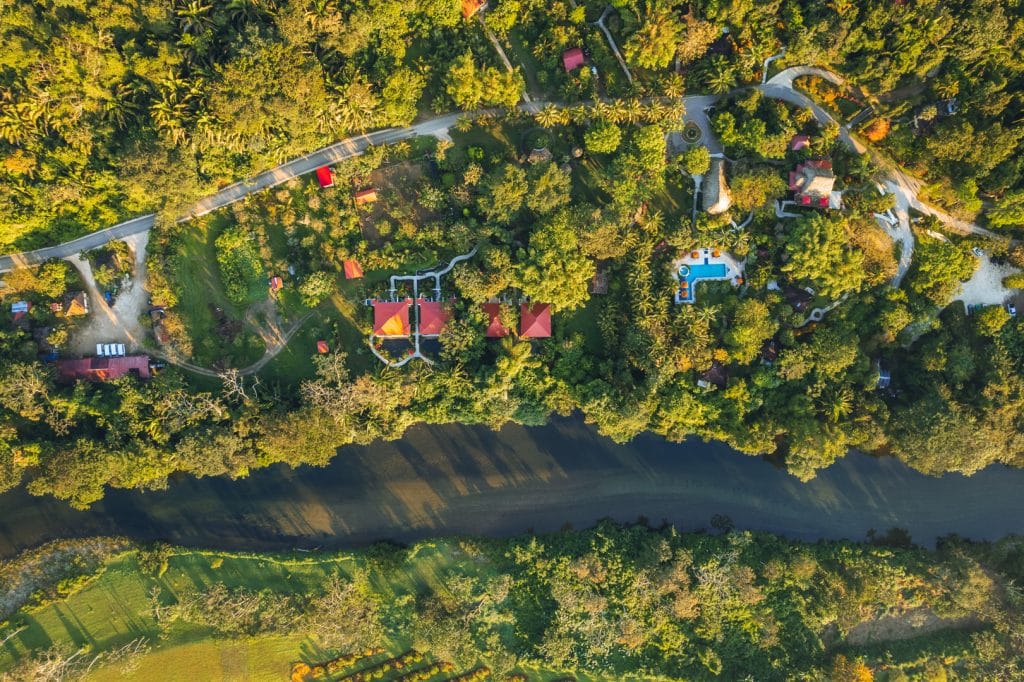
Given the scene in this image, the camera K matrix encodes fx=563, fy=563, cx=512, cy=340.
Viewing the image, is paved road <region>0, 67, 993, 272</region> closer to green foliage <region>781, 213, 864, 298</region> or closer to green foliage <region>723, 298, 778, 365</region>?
green foliage <region>781, 213, 864, 298</region>

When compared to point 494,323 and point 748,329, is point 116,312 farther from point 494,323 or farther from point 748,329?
point 748,329

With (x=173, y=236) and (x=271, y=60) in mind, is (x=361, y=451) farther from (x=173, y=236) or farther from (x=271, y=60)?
(x=271, y=60)

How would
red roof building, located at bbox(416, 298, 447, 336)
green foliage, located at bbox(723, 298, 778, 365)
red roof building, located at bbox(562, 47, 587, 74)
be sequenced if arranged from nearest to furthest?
green foliage, located at bbox(723, 298, 778, 365) → red roof building, located at bbox(562, 47, 587, 74) → red roof building, located at bbox(416, 298, 447, 336)

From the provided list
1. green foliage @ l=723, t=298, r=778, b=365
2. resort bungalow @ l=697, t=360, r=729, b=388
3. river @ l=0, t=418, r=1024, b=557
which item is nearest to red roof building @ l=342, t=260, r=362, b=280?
river @ l=0, t=418, r=1024, b=557

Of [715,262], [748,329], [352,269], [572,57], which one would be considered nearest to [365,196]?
[352,269]

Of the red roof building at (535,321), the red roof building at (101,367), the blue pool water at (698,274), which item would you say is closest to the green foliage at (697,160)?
the blue pool water at (698,274)

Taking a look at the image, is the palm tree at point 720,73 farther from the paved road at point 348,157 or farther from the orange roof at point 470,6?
the orange roof at point 470,6
